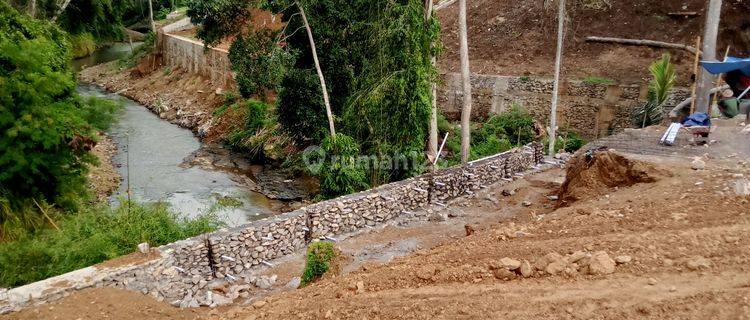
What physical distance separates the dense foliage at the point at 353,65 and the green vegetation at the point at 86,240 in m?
6.36

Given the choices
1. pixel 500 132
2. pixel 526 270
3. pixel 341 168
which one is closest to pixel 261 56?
pixel 341 168

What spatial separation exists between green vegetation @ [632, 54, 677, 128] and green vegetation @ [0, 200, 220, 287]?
15.5m

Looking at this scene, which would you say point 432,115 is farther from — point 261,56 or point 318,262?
point 318,262

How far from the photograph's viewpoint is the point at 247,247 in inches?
404

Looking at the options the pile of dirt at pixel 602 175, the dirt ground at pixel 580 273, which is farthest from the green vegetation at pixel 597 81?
the dirt ground at pixel 580 273

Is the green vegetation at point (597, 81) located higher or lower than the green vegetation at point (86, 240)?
higher

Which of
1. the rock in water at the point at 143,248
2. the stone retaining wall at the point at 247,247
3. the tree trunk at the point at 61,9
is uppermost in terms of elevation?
the tree trunk at the point at 61,9

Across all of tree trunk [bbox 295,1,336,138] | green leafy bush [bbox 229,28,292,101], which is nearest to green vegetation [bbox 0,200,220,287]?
green leafy bush [bbox 229,28,292,101]

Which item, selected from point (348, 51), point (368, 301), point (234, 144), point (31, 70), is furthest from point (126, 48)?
point (368, 301)

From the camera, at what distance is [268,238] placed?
10.5 m

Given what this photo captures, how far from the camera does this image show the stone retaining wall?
324 inches

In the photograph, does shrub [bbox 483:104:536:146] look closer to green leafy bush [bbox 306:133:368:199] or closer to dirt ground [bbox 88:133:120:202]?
green leafy bush [bbox 306:133:368:199]

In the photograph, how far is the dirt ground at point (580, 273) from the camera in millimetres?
5652

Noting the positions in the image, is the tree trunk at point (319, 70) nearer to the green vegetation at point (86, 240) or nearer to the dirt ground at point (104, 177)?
the green vegetation at point (86, 240)
